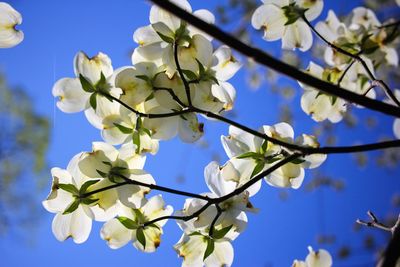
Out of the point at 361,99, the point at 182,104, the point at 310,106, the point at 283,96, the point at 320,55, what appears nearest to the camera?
the point at 361,99

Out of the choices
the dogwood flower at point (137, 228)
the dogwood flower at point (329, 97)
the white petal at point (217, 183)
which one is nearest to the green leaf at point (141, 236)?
the dogwood flower at point (137, 228)

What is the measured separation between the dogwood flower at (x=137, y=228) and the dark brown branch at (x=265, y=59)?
262 millimetres

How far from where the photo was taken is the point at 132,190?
48cm

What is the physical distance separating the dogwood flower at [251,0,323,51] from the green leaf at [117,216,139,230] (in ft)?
1.16

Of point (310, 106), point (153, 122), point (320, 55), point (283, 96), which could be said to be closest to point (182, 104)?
point (153, 122)

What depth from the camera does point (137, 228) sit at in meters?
0.50

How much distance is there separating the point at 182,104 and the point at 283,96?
6.40ft

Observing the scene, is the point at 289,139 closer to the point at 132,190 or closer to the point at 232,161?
the point at 232,161

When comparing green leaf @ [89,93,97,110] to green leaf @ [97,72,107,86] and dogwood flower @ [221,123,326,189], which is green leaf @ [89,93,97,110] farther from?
dogwood flower @ [221,123,326,189]

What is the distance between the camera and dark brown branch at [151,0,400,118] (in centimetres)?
28

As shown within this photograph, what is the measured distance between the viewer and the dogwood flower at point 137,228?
0.50 metres

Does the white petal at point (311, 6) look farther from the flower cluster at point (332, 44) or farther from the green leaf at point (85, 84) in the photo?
the green leaf at point (85, 84)

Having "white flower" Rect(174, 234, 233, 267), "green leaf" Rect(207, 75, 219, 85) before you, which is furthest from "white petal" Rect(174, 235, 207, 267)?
"green leaf" Rect(207, 75, 219, 85)

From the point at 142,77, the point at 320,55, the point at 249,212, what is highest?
the point at 320,55
